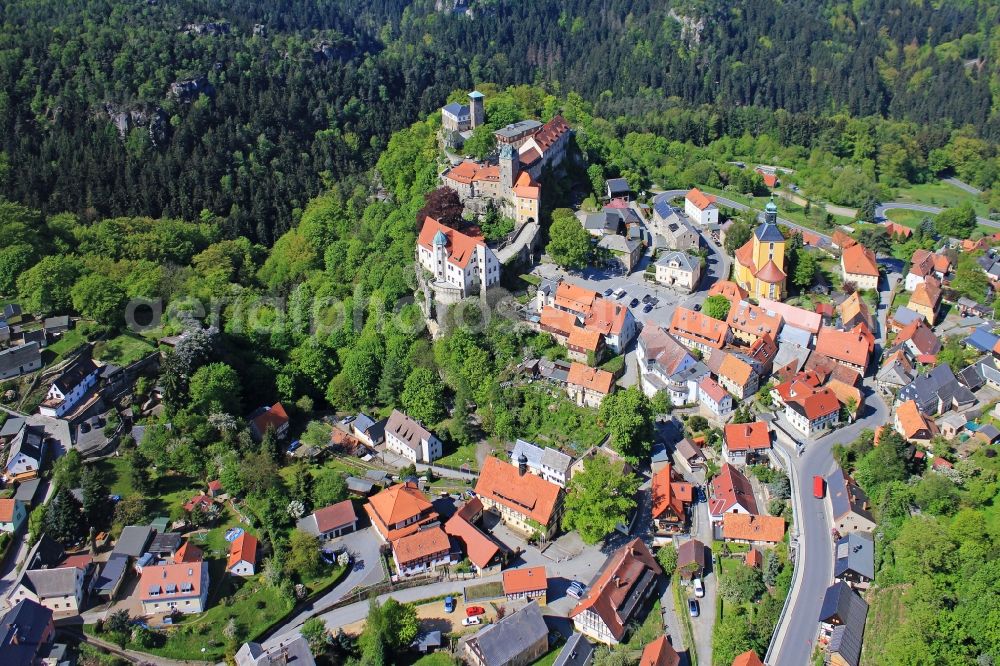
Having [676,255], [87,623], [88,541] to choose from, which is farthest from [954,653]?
[88,541]

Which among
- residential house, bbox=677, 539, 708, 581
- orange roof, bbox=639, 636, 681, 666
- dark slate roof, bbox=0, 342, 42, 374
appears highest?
dark slate roof, bbox=0, 342, 42, 374

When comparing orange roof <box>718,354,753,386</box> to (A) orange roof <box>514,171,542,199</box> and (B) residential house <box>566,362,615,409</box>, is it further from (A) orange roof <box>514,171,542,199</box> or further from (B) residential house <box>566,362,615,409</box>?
(A) orange roof <box>514,171,542,199</box>

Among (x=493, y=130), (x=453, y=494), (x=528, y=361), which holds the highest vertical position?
(x=493, y=130)

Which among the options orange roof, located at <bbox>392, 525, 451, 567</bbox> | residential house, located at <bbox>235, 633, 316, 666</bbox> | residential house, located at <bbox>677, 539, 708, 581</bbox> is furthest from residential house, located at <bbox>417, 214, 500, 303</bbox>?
residential house, located at <bbox>235, 633, 316, 666</bbox>

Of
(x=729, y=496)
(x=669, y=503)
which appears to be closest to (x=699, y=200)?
(x=729, y=496)

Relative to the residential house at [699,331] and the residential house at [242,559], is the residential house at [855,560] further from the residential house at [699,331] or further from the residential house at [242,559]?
the residential house at [242,559]

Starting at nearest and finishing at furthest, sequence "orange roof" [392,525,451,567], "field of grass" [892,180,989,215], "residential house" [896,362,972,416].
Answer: "orange roof" [392,525,451,567]
"residential house" [896,362,972,416]
"field of grass" [892,180,989,215]

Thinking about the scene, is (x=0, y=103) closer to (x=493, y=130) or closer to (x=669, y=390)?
(x=493, y=130)

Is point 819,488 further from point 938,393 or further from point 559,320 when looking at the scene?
point 559,320

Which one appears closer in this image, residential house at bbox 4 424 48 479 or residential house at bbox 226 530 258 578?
residential house at bbox 226 530 258 578
